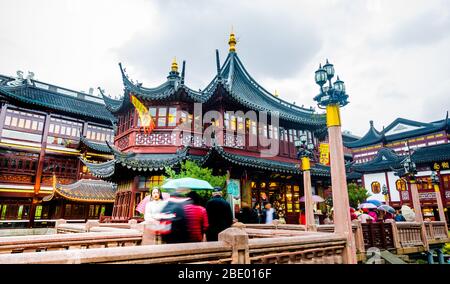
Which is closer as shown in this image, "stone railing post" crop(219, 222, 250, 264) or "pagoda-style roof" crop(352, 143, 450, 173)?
"stone railing post" crop(219, 222, 250, 264)

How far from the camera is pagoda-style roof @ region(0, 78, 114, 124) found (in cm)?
2308

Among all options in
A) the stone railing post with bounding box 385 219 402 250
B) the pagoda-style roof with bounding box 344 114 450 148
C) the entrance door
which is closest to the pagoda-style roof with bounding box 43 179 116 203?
the entrance door

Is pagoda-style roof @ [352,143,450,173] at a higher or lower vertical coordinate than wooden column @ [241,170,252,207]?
higher

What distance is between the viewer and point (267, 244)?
10.7 ft

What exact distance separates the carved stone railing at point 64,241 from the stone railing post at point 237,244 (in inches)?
134

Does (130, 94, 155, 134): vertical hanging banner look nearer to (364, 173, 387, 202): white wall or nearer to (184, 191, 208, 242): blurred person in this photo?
(184, 191, 208, 242): blurred person

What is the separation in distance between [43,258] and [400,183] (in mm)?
29226

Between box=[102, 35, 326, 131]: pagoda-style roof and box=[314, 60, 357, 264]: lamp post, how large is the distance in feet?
24.9

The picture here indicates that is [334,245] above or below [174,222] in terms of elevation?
below

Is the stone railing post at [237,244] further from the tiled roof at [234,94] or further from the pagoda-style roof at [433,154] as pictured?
the pagoda-style roof at [433,154]
